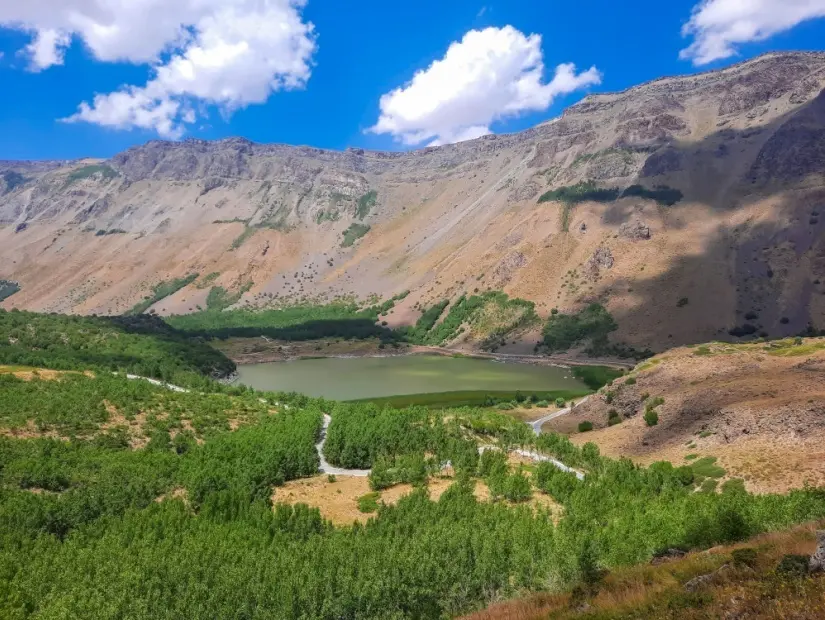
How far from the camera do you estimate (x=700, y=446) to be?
51094 millimetres

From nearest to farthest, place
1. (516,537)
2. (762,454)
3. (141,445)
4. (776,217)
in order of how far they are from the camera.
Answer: (516,537) < (762,454) < (141,445) < (776,217)

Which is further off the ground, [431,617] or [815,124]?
[815,124]

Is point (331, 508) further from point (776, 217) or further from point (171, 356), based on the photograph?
point (776, 217)

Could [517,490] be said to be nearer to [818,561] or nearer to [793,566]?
[793,566]

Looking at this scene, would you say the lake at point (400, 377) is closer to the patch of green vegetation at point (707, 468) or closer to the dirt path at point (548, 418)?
the dirt path at point (548, 418)

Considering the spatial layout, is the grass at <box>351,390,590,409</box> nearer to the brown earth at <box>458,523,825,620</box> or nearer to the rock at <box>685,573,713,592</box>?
the brown earth at <box>458,523,825,620</box>

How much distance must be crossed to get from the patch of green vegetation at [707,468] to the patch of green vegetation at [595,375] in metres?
50.1

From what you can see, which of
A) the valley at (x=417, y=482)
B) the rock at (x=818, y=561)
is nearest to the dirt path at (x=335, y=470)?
the valley at (x=417, y=482)

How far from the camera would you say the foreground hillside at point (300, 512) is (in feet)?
75.2

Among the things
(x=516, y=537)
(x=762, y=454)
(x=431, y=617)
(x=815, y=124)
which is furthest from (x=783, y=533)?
(x=815, y=124)

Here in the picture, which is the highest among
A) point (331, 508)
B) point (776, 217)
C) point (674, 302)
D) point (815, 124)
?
point (815, 124)

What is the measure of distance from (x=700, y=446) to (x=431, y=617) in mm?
37531

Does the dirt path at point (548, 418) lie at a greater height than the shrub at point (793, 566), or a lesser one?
lesser

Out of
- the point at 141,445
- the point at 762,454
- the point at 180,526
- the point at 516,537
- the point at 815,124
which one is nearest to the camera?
the point at 516,537
